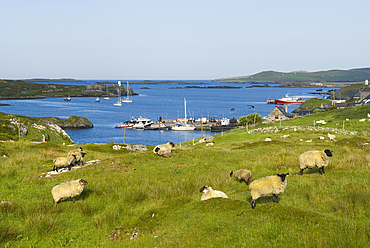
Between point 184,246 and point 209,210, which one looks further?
point 209,210

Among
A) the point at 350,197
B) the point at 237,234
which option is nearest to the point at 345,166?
the point at 350,197

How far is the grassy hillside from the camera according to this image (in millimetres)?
8727

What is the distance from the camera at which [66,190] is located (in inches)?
548

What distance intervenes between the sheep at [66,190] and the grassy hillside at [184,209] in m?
0.35

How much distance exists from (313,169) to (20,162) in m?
20.2

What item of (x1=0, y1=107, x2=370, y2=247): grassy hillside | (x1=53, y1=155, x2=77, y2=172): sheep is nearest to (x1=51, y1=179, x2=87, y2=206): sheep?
(x1=0, y1=107, x2=370, y2=247): grassy hillside

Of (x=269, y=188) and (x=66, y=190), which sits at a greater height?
(x=269, y=188)

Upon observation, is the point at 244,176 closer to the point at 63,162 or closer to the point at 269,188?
the point at 269,188

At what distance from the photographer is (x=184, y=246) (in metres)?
8.81

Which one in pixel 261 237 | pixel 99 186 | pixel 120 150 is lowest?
pixel 120 150

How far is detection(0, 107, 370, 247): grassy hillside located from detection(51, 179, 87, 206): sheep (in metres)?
0.35

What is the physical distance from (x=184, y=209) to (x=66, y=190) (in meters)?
5.74

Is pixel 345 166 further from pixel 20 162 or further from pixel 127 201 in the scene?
pixel 20 162

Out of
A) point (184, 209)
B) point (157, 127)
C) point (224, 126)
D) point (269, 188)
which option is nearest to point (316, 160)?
point (269, 188)
